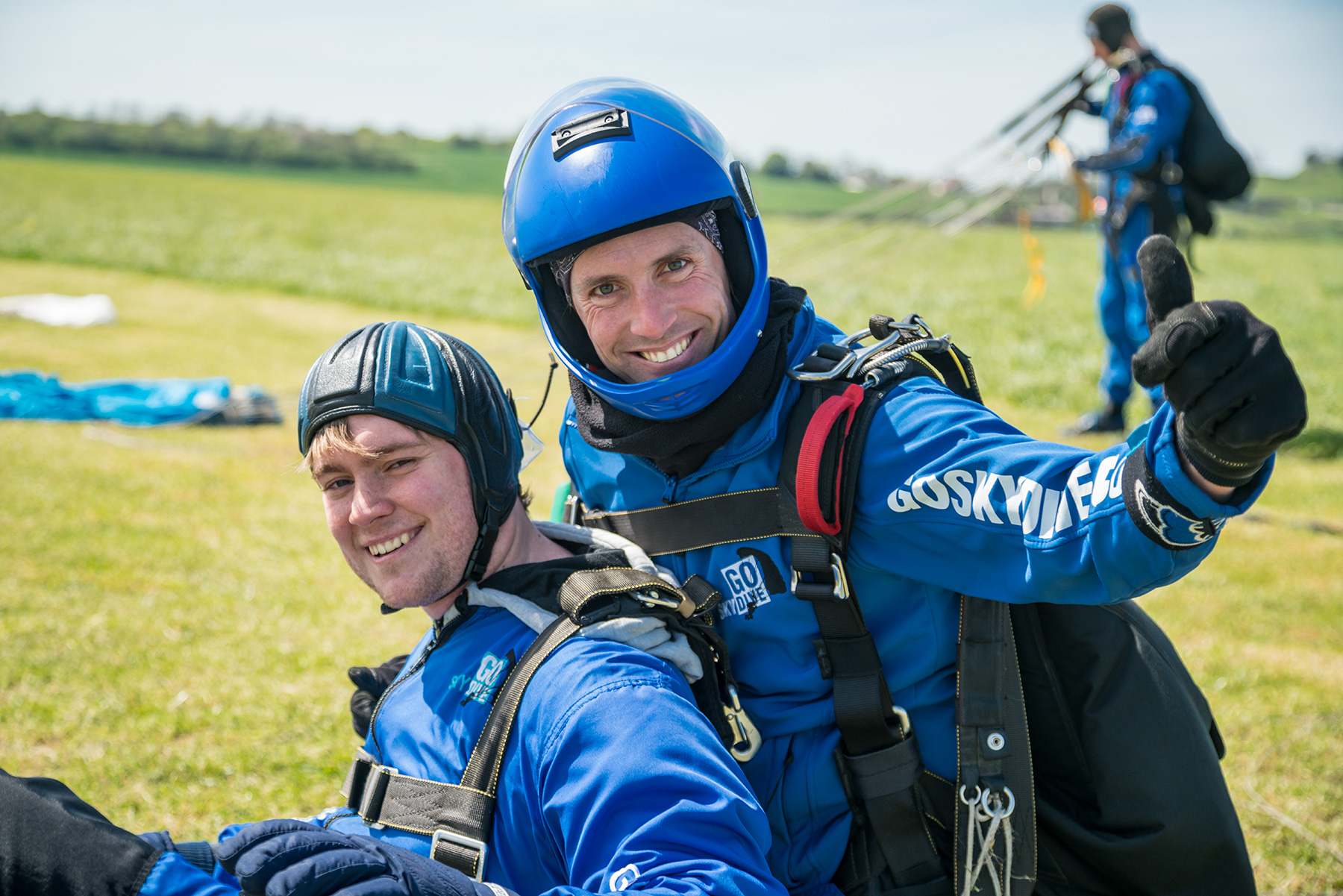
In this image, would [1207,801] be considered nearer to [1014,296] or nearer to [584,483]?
[584,483]

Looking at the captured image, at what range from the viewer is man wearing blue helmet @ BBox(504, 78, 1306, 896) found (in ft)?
6.33

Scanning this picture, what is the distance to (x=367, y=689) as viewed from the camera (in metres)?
2.44

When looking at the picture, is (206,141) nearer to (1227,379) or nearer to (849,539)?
(849,539)

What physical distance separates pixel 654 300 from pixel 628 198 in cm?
24

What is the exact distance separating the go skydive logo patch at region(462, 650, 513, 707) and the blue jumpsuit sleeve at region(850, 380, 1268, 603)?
77cm

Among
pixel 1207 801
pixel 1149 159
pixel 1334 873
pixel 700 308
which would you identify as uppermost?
pixel 1149 159

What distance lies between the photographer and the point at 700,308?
2303 millimetres

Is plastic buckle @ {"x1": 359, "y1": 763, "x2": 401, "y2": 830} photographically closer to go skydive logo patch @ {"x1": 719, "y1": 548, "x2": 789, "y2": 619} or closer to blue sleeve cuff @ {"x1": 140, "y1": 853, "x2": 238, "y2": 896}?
blue sleeve cuff @ {"x1": 140, "y1": 853, "x2": 238, "y2": 896}

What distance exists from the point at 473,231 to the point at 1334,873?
35.0m

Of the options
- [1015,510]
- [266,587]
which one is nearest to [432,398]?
[1015,510]

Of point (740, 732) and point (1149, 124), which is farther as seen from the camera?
point (1149, 124)

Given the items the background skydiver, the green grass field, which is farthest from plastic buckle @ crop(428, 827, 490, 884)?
the background skydiver

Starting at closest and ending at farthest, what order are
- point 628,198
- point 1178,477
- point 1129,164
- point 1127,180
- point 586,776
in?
point 1178,477
point 586,776
point 628,198
point 1129,164
point 1127,180

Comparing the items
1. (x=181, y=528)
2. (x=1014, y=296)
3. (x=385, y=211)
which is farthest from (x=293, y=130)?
(x=181, y=528)
